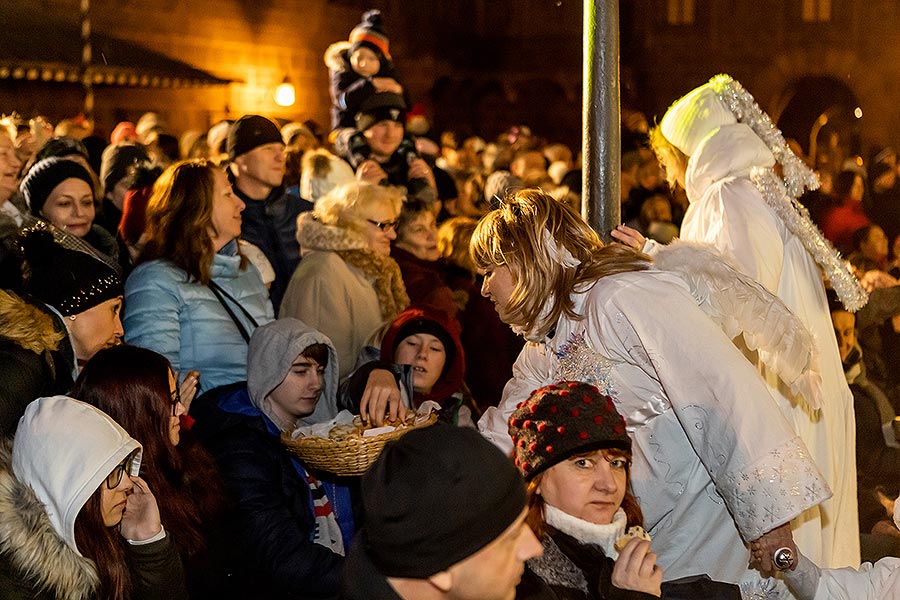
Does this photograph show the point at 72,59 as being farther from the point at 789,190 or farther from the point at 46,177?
the point at 789,190

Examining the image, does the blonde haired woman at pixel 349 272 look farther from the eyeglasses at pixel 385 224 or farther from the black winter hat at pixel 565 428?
the black winter hat at pixel 565 428

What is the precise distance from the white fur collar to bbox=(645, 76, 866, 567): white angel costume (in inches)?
68.8

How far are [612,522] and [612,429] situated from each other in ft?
0.78

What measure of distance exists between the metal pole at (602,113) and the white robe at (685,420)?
56 centimetres

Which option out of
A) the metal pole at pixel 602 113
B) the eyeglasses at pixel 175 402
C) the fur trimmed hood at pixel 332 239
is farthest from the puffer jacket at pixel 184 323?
the metal pole at pixel 602 113

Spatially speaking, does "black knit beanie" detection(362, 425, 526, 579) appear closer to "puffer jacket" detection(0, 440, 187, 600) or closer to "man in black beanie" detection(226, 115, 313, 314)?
"puffer jacket" detection(0, 440, 187, 600)

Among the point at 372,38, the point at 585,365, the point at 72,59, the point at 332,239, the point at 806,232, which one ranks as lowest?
the point at 585,365

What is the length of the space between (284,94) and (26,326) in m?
17.5

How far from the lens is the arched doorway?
71.6ft

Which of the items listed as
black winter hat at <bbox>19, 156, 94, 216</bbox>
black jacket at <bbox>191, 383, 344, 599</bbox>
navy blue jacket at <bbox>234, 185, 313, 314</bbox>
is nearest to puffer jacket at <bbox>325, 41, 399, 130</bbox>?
navy blue jacket at <bbox>234, 185, 313, 314</bbox>

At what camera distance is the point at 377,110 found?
7.76 metres

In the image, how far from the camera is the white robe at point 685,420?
10.3ft

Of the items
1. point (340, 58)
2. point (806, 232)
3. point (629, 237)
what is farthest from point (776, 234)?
point (340, 58)

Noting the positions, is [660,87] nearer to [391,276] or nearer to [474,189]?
[474,189]
